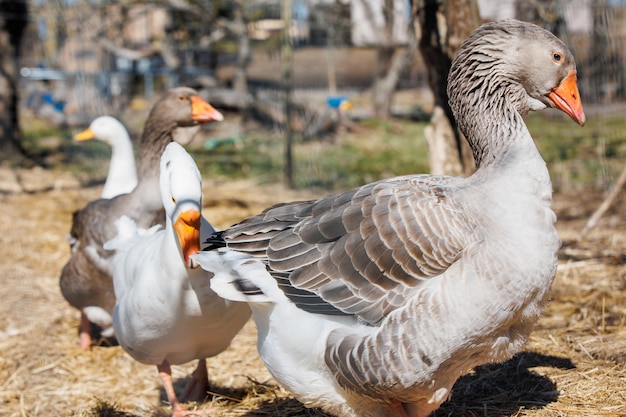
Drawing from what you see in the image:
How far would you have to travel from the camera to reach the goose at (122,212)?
495 centimetres

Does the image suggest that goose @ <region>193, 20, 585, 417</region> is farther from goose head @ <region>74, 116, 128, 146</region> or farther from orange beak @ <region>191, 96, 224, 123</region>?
goose head @ <region>74, 116, 128, 146</region>

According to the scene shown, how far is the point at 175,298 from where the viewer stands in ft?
11.6

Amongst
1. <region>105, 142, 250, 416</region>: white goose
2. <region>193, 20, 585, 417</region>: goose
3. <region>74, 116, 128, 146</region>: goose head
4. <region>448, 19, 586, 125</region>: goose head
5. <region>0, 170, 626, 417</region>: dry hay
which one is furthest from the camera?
<region>74, 116, 128, 146</region>: goose head

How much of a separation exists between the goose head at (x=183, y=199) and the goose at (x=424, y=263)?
140mm

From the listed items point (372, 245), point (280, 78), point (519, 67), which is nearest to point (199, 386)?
point (372, 245)

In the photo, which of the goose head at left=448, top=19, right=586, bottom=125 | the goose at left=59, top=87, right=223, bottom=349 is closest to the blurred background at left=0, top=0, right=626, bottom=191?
the goose at left=59, top=87, right=223, bottom=349

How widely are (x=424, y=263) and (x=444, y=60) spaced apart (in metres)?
3.06

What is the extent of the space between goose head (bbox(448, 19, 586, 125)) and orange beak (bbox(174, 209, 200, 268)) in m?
1.39

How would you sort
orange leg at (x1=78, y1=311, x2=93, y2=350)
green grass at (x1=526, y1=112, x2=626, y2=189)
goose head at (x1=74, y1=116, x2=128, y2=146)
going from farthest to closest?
green grass at (x1=526, y1=112, x2=626, y2=189) → goose head at (x1=74, y1=116, x2=128, y2=146) → orange leg at (x1=78, y1=311, x2=93, y2=350)

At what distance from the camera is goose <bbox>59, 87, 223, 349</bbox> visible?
495 centimetres

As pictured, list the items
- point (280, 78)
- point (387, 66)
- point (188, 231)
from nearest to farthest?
point (188, 231) → point (280, 78) → point (387, 66)

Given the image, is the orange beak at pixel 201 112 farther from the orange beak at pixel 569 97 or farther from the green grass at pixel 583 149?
the green grass at pixel 583 149

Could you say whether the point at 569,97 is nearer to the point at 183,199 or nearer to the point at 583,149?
the point at 183,199

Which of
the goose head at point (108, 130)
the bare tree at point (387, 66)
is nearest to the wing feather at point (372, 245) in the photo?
the goose head at point (108, 130)
